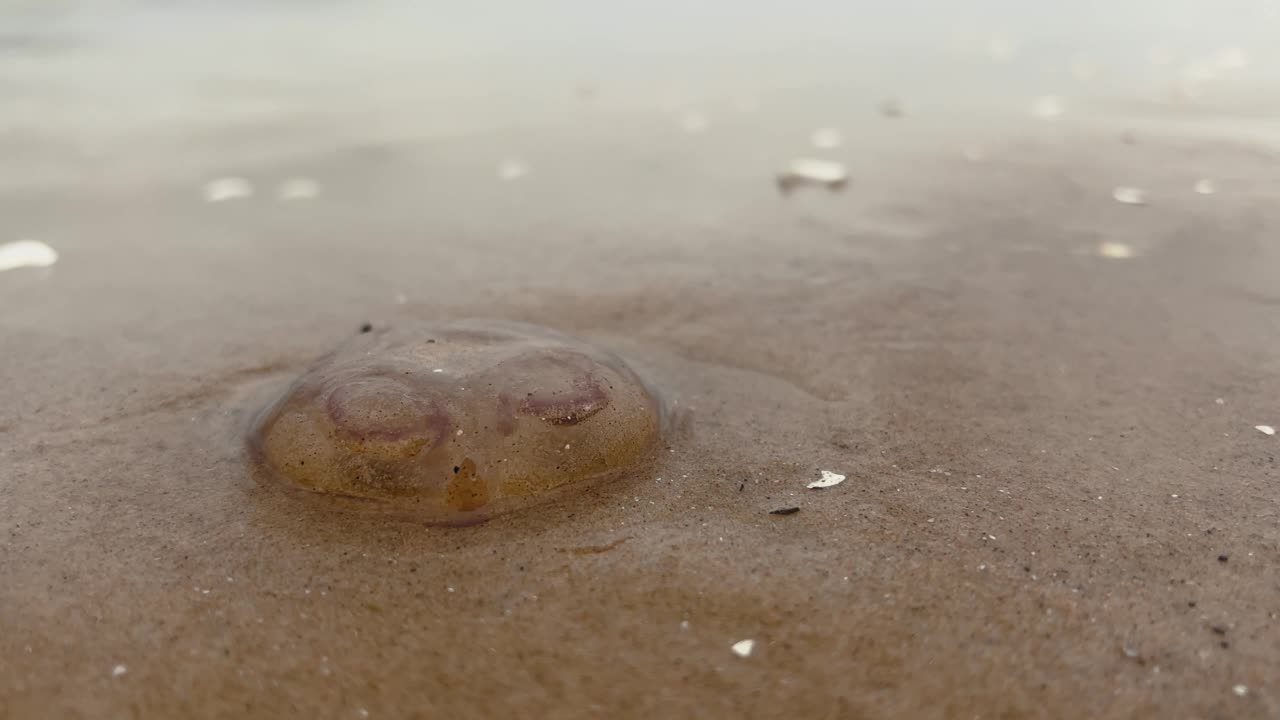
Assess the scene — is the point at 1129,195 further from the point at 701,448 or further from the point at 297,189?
the point at 297,189

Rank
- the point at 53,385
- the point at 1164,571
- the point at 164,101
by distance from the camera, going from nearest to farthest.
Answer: the point at 1164,571 → the point at 53,385 → the point at 164,101

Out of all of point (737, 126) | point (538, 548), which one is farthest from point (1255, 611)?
point (737, 126)

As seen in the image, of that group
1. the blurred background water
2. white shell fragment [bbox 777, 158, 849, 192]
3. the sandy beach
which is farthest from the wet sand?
the blurred background water

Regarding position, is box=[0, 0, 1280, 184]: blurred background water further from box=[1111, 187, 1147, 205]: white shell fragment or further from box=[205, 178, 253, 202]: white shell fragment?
box=[1111, 187, 1147, 205]: white shell fragment

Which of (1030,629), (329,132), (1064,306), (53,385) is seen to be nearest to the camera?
(1030,629)

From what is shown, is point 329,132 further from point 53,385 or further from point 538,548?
point 538,548

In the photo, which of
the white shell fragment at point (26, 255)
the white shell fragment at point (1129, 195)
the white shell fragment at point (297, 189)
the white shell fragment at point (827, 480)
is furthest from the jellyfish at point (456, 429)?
the white shell fragment at point (1129, 195)
